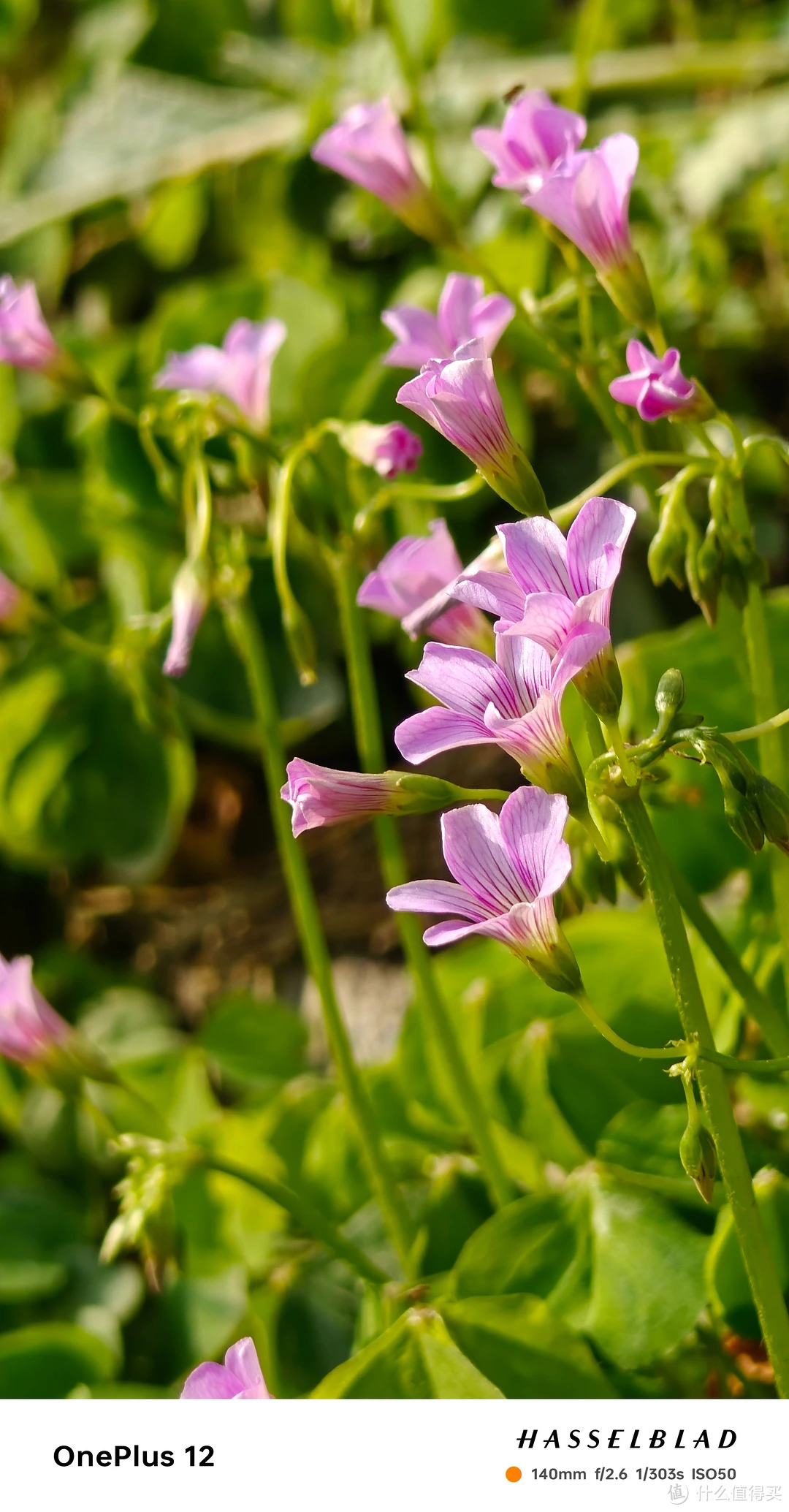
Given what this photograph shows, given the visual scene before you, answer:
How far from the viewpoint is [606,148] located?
0.57 m

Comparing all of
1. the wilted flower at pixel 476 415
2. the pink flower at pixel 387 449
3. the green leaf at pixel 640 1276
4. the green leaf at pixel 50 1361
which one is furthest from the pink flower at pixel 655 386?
the green leaf at pixel 50 1361

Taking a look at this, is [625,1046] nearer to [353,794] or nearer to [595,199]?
[353,794]

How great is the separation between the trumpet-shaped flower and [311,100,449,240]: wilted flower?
370 millimetres

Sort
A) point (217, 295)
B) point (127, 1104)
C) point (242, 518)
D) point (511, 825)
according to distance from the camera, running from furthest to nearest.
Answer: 1. point (242, 518)
2. point (217, 295)
3. point (127, 1104)
4. point (511, 825)

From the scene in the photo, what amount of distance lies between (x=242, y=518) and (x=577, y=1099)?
0.70 meters

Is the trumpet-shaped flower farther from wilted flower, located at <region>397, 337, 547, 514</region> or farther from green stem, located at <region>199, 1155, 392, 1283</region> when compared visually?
green stem, located at <region>199, 1155, 392, 1283</region>

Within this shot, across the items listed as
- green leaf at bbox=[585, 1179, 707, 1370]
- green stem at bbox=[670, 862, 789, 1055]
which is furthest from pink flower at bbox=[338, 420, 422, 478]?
green leaf at bbox=[585, 1179, 707, 1370]

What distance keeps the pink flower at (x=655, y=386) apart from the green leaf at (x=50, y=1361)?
650 mm

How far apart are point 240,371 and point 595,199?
0.83ft

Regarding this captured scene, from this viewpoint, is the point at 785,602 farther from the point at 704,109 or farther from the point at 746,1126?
the point at 704,109

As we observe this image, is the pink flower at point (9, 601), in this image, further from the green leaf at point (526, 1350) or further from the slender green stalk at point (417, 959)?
the green leaf at point (526, 1350)

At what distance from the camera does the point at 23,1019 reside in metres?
0.70

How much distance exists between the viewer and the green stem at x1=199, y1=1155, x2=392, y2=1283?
2.09ft
